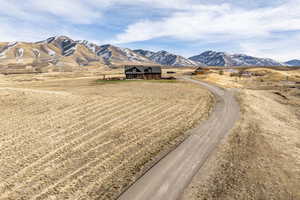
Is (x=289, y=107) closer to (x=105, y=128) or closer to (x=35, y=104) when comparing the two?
(x=105, y=128)

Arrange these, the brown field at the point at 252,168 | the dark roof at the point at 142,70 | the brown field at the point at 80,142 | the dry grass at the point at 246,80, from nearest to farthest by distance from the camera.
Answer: the brown field at the point at 252,168 < the brown field at the point at 80,142 < the dry grass at the point at 246,80 < the dark roof at the point at 142,70

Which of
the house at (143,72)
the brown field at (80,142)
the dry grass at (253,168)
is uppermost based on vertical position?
the house at (143,72)

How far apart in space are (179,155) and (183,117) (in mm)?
10792

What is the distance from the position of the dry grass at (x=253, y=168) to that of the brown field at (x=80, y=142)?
13.8ft

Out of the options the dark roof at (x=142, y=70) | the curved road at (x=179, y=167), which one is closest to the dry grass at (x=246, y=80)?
the dark roof at (x=142, y=70)

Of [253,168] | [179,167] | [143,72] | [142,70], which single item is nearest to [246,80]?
[143,72]

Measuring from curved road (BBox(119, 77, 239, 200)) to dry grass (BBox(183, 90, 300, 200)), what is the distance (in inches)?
29.0

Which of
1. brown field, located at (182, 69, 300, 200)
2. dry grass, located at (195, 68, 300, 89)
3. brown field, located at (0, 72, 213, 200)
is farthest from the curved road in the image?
dry grass, located at (195, 68, 300, 89)

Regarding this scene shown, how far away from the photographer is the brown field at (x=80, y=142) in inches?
457

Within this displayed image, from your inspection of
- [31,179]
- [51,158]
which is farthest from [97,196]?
[51,158]

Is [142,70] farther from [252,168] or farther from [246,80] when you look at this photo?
[252,168]

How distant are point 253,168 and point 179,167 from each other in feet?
17.4

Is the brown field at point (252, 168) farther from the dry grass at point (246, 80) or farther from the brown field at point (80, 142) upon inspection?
the dry grass at point (246, 80)

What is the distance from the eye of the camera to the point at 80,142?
17719mm
